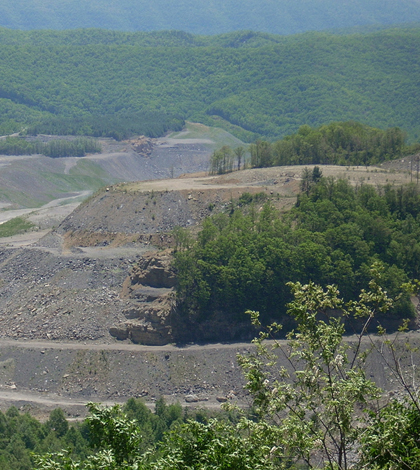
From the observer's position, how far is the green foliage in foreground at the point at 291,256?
195ft

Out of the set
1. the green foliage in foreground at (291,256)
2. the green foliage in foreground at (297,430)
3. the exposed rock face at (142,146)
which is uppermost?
the green foliage in foreground at (297,430)

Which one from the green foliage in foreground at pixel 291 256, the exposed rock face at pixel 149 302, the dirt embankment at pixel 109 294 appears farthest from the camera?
the green foliage in foreground at pixel 291 256

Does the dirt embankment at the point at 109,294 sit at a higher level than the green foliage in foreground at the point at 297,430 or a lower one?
lower

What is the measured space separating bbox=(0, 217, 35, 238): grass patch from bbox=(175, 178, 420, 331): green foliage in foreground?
2931 cm

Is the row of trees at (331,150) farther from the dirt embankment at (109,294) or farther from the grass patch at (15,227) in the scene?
the grass patch at (15,227)

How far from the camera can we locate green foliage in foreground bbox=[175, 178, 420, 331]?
195 ft

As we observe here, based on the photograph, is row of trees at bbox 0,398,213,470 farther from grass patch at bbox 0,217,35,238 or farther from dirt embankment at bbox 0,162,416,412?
grass patch at bbox 0,217,35,238

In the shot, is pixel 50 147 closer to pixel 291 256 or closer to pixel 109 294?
pixel 109 294

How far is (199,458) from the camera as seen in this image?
1770cm

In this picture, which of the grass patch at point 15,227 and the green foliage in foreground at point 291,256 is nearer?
the green foliage in foreground at point 291,256

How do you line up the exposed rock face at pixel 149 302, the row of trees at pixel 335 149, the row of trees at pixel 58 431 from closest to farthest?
the row of trees at pixel 58 431
the exposed rock face at pixel 149 302
the row of trees at pixel 335 149

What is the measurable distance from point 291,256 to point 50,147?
100412 mm

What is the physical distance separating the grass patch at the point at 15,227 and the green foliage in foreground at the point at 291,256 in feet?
96.2

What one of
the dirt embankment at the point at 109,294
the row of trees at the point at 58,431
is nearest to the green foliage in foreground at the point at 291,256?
the dirt embankment at the point at 109,294
